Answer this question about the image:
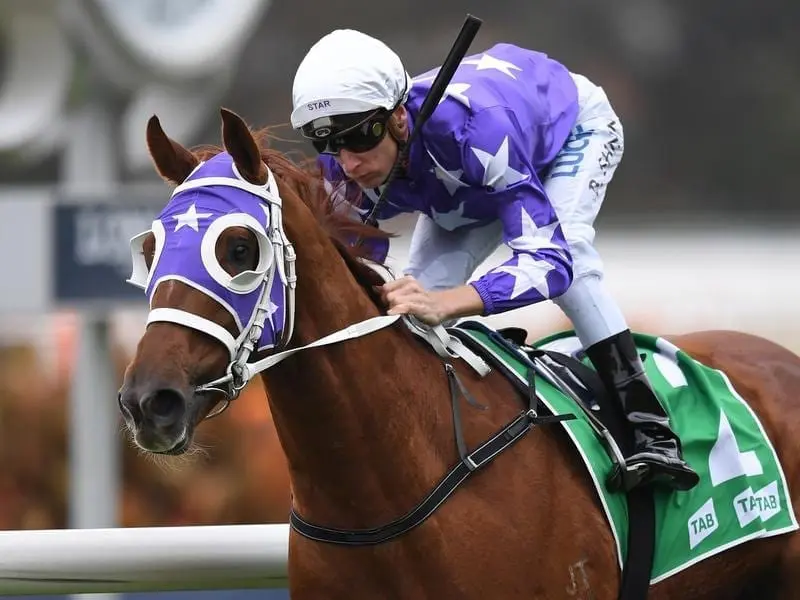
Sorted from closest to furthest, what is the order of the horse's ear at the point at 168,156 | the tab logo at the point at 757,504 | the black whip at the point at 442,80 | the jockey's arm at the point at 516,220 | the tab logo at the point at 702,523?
the horse's ear at the point at 168,156
the jockey's arm at the point at 516,220
the black whip at the point at 442,80
the tab logo at the point at 702,523
the tab logo at the point at 757,504

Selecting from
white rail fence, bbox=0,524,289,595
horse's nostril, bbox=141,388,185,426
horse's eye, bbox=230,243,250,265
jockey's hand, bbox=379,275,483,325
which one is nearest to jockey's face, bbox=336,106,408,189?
jockey's hand, bbox=379,275,483,325

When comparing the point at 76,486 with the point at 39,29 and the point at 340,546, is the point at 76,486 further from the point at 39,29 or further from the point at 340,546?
the point at 340,546

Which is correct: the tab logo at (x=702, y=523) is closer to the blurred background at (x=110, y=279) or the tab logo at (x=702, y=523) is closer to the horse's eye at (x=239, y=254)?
the blurred background at (x=110, y=279)

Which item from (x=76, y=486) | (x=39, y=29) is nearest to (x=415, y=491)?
(x=76, y=486)

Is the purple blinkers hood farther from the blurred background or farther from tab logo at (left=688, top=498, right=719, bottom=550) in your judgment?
tab logo at (left=688, top=498, right=719, bottom=550)

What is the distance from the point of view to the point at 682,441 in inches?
135

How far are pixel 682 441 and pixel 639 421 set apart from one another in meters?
0.13

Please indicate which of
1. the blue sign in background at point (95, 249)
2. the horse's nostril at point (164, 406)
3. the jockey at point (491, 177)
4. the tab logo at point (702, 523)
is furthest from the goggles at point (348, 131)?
the blue sign in background at point (95, 249)

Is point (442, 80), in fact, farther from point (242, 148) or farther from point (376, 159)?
point (242, 148)

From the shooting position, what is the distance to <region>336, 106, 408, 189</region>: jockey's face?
3158mm

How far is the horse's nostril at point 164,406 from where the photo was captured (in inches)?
99.6

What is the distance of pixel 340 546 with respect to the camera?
9.60 feet

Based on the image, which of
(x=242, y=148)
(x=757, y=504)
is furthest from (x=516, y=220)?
(x=757, y=504)

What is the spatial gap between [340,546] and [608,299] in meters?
0.95
